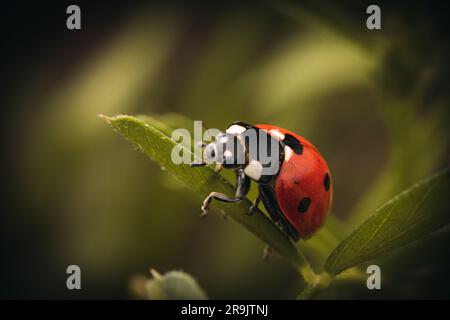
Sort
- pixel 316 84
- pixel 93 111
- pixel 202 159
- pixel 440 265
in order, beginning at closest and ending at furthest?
1. pixel 202 159
2. pixel 440 265
3. pixel 316 84
4. pixel 93 111

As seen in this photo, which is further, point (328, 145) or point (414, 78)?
point (328, 145)

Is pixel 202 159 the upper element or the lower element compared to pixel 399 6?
lower

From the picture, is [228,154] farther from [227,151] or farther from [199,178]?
[199,178]

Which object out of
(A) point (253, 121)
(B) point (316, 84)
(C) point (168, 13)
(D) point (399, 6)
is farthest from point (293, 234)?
(C) point (168, 13)

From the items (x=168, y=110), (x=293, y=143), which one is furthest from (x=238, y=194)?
(x=168, y=110)

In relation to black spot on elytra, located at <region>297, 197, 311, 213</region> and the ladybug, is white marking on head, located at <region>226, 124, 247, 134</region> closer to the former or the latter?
the ladybug

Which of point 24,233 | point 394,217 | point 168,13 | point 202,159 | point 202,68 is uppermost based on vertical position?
point 168,13
